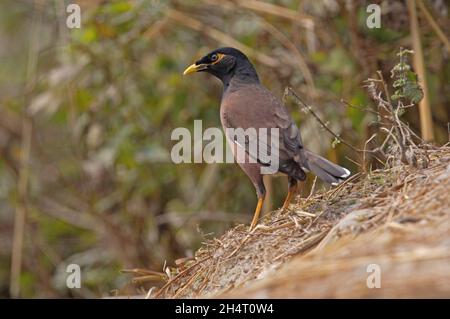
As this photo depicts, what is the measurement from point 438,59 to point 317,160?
268cm

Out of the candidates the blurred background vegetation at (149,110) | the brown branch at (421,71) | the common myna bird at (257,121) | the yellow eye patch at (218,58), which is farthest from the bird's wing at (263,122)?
the blurred background vegetation at (149,110)

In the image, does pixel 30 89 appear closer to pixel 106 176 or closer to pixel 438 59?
pixel 106 176

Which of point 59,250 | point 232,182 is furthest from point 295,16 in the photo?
point 59,250

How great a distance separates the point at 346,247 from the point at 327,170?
63.2 inches

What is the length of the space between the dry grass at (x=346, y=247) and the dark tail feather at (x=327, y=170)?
0.22 meters

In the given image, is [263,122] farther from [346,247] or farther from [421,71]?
[346,247]

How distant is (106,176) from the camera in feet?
29.4

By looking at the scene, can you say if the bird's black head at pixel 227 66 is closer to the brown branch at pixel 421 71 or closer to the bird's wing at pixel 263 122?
the bird's wing at pixel 263 122

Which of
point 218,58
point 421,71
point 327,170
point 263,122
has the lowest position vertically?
point 327,170

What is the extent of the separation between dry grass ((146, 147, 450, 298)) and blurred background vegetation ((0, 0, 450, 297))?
118 inches

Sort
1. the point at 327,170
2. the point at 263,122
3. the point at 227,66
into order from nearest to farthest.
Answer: the point at 327,170 < the point at 263,122 < the point at 227,66

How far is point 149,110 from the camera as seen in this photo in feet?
28.7

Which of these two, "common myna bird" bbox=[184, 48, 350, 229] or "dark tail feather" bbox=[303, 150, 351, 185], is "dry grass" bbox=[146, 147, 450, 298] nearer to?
"dark tail feather" bbox=[303, 150, 351, 185]

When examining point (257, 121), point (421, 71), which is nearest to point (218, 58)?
point (257, 121)
